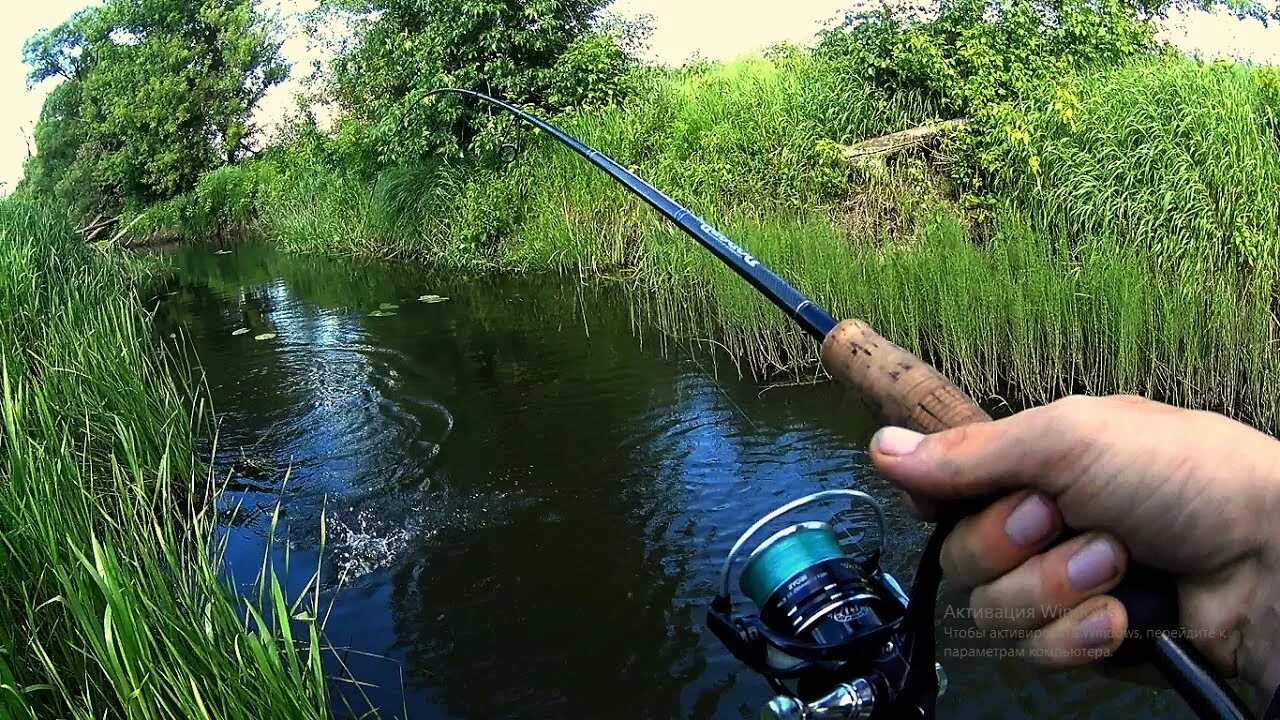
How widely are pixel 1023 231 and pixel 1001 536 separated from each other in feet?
17.8

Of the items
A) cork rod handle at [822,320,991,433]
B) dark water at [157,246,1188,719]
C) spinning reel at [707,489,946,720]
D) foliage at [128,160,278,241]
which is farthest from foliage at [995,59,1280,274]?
foliage at [128,160,278,241]

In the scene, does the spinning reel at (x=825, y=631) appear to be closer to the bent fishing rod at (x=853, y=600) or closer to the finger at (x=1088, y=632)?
the bent fishing rod at (x=853, y=600)

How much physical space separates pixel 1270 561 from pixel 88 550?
3.12 meters

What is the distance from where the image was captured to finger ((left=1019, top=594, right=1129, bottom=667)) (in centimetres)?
125

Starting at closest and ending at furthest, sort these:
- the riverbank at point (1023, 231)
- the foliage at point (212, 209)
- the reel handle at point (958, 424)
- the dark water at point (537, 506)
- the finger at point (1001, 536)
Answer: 1. the reel handle at point (958, 424)
2. the finger at point (1001, 536)
3. the dark water at point (537, 506)
4. the riverbank at point (1023, 231)
5. the foliage at point (212, 209)

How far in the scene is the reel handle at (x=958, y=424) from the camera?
116 cm

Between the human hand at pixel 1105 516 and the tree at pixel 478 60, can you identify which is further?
the tree at pixel 478 60

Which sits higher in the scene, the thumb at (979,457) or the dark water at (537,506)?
the thumb at (979,457)

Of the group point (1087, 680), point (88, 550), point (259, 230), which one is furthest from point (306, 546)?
point (259, 230)

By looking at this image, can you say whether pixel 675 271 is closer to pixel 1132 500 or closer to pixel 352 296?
pixel 352 296

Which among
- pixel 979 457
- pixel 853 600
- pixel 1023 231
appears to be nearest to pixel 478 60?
pixel 1023 231

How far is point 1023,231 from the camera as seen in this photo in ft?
20.2

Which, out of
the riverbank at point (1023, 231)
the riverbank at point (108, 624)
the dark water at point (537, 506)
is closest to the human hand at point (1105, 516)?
the riverbank at point (108, 624)

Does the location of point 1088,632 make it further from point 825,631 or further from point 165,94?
Answer: point 165,94
